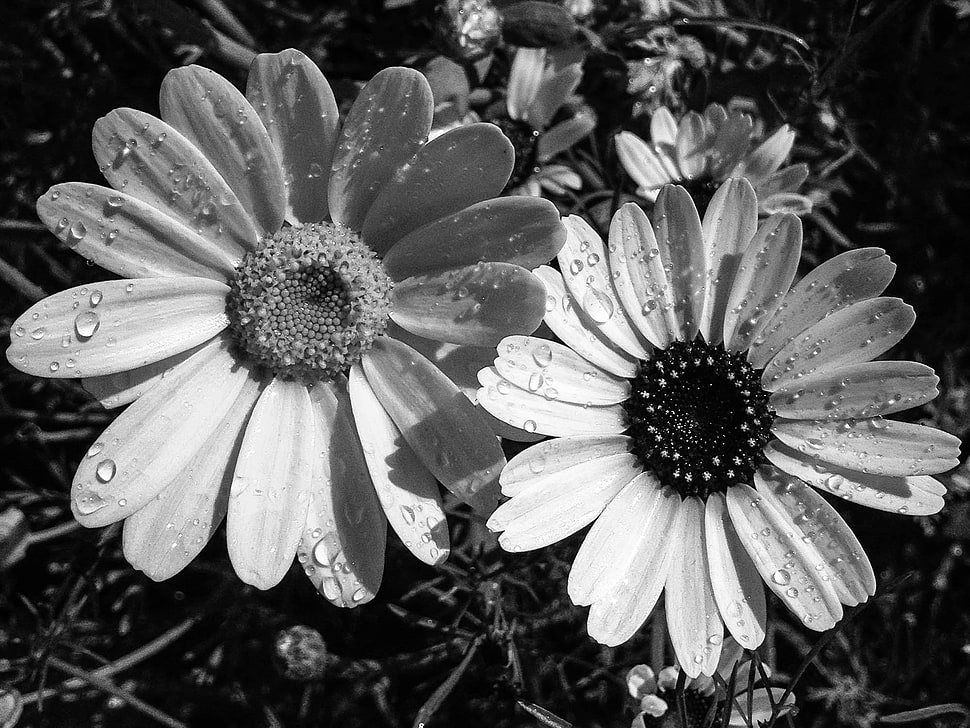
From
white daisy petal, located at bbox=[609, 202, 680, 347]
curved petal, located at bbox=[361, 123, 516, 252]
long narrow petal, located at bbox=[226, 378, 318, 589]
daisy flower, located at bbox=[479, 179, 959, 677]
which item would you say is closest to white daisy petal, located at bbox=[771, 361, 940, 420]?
daisy flower, located at bbox=[479, 179, 959, 677]

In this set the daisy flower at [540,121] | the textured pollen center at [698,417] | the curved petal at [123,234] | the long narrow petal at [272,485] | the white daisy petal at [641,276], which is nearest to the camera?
the curved petal at [123,234]

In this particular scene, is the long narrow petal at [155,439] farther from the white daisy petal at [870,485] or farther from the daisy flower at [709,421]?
the white daisy petal at [870,485]

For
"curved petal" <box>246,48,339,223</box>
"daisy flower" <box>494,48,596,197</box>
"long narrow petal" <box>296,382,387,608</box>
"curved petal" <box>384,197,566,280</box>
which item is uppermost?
"curved petal" <box>246,48,339,223</box>

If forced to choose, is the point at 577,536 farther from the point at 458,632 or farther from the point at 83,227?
the point at 83,227

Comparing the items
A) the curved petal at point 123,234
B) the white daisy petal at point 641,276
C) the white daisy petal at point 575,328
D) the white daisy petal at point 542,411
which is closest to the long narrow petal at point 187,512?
the curved petal at point 123,234

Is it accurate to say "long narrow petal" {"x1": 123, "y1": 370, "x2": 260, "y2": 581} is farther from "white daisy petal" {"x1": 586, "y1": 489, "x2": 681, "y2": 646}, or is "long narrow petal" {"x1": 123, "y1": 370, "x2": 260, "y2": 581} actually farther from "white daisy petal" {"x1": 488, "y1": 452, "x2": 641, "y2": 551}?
"white daisy petal" {"x1": 586, "y1": 489, "x2": 681, "y2": 646}

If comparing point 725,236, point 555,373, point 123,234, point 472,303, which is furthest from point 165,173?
point 725,236
